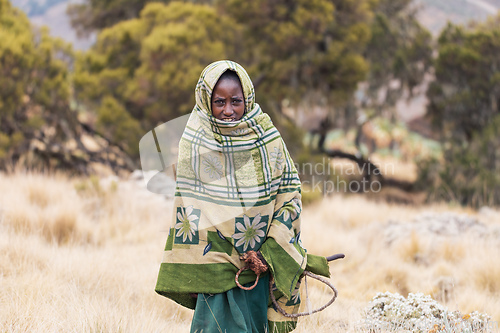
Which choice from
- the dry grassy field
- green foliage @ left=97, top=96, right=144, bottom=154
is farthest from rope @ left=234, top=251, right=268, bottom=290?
green foliage @ left=97, top=96, right=144, bottom=154

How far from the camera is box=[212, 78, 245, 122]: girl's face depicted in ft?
7.03

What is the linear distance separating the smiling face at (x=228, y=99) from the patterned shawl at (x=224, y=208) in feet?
0.11

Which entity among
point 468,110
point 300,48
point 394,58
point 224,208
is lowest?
point 224,208

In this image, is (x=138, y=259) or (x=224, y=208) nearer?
(x=224, y=208)

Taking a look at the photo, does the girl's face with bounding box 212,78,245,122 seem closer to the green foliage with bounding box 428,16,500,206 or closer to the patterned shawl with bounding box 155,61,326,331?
the patterned shawl with bounding box 155,61,326,331

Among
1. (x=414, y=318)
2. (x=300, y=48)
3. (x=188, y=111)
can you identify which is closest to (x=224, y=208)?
(x=414, y=318)

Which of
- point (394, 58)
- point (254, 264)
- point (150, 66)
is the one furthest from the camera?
point (394, 58)

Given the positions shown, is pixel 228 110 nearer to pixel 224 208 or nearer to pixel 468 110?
pixel 224 208

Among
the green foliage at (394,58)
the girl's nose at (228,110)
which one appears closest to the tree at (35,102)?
the girl's nose at (228,110)

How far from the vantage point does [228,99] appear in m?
2.15

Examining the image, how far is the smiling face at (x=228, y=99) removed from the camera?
2143 mm

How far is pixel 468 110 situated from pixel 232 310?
11.3m

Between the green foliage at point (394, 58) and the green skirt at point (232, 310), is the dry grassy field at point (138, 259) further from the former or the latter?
the green foliage at point (394, 58)

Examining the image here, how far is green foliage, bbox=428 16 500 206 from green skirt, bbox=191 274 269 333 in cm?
905
